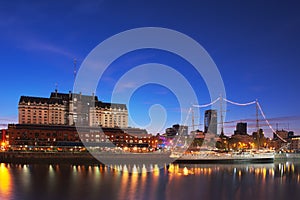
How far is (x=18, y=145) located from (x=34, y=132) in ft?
20.6

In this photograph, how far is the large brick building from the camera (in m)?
104

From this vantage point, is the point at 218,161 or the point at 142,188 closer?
the point at 142,188

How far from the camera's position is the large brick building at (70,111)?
104 meters

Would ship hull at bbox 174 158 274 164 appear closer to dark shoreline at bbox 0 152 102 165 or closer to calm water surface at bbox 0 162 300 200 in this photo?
dark shoreline at bbox 0 152 102 165

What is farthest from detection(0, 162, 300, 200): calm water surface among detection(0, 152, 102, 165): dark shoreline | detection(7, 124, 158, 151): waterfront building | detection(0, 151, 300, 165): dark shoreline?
detection(7, 124, 158, 151): waterfront building

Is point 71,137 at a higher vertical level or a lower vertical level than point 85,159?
higher

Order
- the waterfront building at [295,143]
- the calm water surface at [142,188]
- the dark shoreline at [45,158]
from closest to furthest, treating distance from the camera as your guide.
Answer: the calm water surface at [142,188]
the dark shoreline at [45,158]
the waterfront building at [295,143]

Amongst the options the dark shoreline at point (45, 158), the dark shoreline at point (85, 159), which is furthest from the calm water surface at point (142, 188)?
the dark shoreline at point (85, 159)

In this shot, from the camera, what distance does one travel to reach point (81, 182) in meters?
31.5

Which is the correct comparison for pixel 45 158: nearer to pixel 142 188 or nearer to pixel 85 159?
pixel 85 159

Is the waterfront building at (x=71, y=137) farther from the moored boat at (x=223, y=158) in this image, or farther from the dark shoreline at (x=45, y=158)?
the moored boat at (x=223, y=158)

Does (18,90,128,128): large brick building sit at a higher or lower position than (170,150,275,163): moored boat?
higher

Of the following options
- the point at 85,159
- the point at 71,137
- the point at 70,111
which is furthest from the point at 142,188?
the point at 70,111

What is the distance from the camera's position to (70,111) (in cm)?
11281
